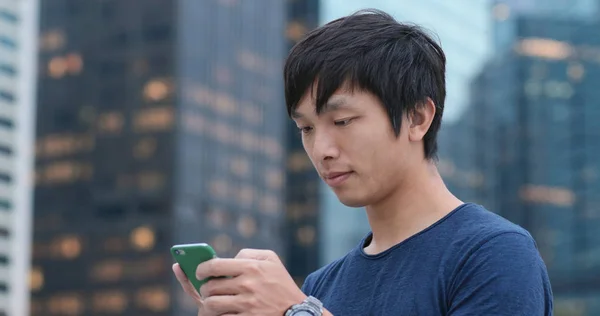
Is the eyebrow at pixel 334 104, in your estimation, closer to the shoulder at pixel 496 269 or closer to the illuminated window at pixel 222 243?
the shoulder at pixel 496 269

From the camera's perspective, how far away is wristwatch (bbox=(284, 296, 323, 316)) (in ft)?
9.57

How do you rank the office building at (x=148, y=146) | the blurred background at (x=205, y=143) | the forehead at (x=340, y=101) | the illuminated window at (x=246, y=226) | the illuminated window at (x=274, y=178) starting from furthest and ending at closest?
the illuminated window at (x=274, y=178) < the illuminated window at (x=246, y=226) < the blurred background at (x=205, y=143) < the office building at (x=148, y=146) < the forehead at (x=340, y=101)

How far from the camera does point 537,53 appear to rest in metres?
112

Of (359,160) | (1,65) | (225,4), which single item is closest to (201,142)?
(225,4)

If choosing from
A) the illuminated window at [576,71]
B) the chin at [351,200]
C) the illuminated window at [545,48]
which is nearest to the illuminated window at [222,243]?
the illuminated window at [545,48]

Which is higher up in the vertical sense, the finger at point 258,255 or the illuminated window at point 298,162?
the finger at point 258,255

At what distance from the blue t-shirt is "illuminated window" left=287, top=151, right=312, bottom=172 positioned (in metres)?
114

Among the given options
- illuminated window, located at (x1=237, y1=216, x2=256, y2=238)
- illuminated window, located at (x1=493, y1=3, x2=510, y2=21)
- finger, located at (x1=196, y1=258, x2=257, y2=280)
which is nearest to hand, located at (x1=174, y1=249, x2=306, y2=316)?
finger, located at (x1=196, y1=258, x2=257, y2=280)

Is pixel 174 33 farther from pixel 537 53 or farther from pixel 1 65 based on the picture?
pixel 537 53

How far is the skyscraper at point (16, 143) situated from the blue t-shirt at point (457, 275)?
108132 millimetres

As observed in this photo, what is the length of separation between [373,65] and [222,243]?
105 meters

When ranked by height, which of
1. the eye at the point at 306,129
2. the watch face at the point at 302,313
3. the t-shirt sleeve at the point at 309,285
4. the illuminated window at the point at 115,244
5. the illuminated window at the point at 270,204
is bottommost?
the illuminated window at the point at 115,244

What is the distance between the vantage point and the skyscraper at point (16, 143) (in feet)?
357

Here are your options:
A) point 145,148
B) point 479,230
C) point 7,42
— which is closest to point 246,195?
point 145,148
